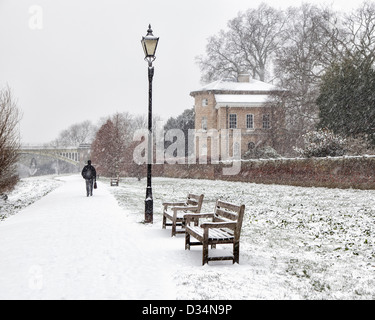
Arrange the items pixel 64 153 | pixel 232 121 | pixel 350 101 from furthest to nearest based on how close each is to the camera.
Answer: pixel 64 153 < pixel 232 121 < pixel 350 101

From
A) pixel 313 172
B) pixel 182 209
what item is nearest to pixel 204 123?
pixel 313 172

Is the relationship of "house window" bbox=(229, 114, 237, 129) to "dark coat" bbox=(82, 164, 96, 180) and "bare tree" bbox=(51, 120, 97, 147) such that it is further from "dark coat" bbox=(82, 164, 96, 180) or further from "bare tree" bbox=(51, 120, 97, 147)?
"bare tree" bbox=(51, 120, 97, 147)

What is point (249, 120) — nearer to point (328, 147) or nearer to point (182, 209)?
point (328, 147)

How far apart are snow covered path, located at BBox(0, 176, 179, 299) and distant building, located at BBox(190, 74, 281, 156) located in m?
35.7

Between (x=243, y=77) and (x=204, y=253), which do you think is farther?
(x=243, y=77)

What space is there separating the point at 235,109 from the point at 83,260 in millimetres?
42077

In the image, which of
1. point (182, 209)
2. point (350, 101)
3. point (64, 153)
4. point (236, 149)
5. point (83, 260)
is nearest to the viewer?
point (83, 260)

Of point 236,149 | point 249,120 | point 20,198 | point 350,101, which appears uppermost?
point 249,120

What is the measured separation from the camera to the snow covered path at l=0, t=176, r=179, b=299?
4898 mm

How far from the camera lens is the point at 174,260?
21.7 feet

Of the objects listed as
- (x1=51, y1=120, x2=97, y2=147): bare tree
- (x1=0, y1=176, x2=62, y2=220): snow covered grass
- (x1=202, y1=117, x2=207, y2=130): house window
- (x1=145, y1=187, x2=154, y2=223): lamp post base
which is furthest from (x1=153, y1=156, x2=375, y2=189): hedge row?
(x1=51, y1=120, x2=97, y2=147): bare tree

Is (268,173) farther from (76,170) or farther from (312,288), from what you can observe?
(76,170)

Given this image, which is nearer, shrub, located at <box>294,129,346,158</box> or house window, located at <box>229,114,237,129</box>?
shrub, located at <box>294,129,346,158</box>

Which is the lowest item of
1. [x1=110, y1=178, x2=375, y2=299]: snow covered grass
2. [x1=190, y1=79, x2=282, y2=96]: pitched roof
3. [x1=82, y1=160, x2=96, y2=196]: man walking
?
[x1=110, y1=178, x2=375, y2=299]: snow covered grass
